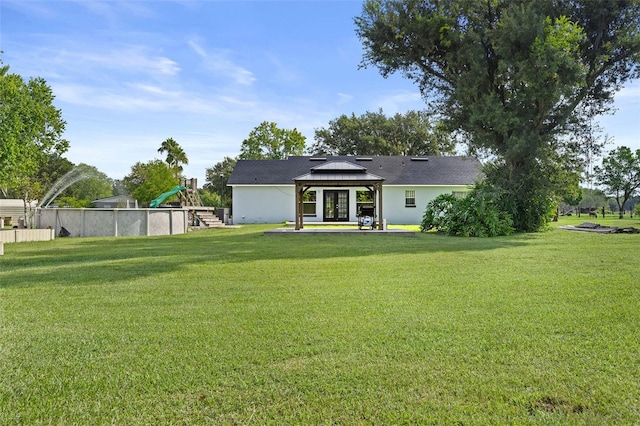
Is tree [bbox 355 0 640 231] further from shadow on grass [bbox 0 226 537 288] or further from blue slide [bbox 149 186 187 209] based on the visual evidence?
blue slide [bbox 149 186 187 209]

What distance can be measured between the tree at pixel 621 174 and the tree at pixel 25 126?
43.7 m

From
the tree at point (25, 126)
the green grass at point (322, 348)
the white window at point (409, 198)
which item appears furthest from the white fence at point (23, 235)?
the white window at point (409, 198)

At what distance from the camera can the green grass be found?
2365 millimetres

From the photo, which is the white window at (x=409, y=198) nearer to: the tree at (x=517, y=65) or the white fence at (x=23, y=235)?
the tree at (x=517, y=65)

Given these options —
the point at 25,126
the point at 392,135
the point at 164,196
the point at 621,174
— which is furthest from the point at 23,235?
the point at 621,174

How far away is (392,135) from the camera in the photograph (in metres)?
43.3

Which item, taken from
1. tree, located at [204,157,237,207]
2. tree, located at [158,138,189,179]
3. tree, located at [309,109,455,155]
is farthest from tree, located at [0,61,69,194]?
tree, located at [309,109,455,155]

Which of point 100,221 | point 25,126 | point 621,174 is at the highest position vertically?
point 621,174

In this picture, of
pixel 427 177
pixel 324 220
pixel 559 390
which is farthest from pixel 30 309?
pixel 427 177

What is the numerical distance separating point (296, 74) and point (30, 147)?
38.6 ft

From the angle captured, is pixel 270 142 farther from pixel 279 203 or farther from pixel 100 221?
pixel 100 221

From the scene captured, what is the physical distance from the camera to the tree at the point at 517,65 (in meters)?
13.8

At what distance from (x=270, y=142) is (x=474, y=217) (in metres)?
30.0

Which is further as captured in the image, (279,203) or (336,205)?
(279,203)
